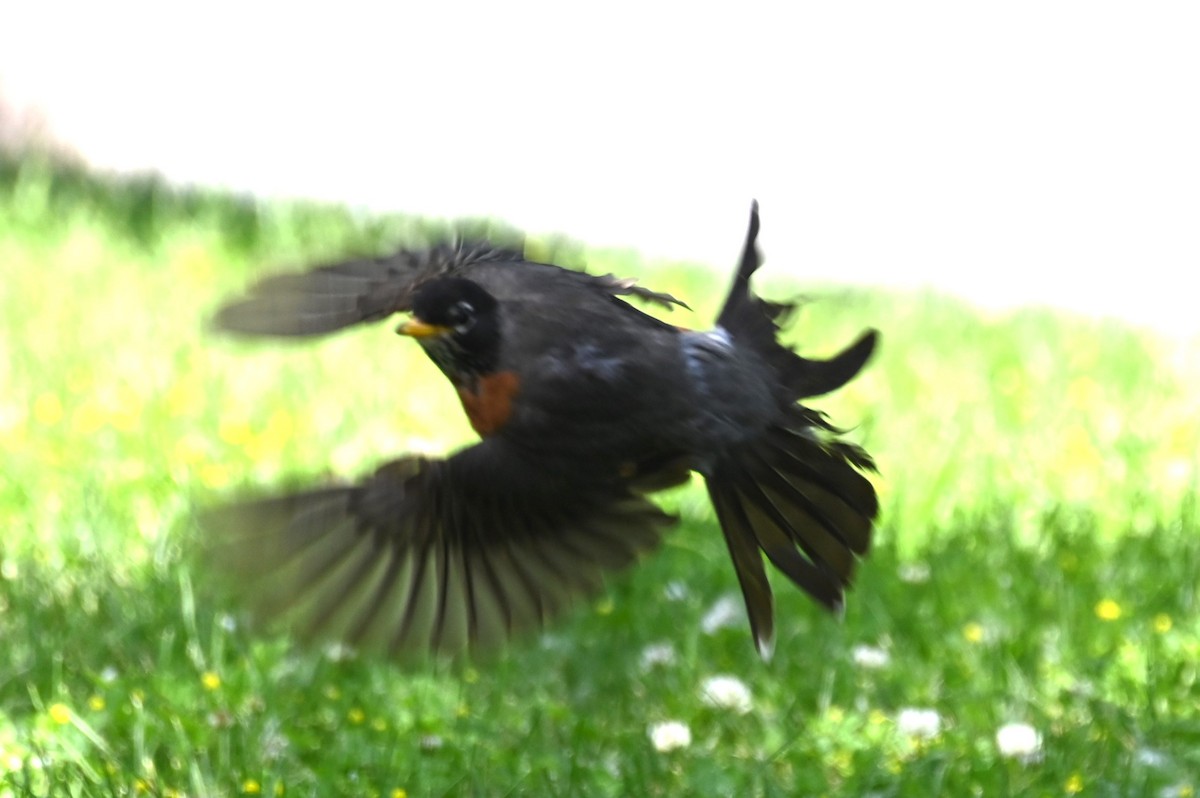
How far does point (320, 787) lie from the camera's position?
317 centimetres

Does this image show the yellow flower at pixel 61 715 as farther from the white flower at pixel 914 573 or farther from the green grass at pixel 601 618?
the white flower at pixel 914 573

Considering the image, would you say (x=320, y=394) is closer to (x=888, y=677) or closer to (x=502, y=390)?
(x=888, y=677)

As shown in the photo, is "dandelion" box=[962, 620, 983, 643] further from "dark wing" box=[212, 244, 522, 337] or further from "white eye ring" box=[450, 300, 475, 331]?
"white eye ring" box=[450, 300, 475, 331]

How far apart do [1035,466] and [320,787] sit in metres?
3.22

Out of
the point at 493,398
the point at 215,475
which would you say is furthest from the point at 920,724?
the point at 215,475

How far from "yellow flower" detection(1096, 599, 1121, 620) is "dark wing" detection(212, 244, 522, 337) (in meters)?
1.85

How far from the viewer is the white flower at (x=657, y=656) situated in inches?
161

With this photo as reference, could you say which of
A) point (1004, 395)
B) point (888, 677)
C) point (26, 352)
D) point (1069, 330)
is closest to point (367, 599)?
point (888, 677)

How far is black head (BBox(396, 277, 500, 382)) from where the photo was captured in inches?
113

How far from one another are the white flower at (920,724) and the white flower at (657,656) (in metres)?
0.68

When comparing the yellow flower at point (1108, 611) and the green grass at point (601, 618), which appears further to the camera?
the yellow flower at point (1108, 611)

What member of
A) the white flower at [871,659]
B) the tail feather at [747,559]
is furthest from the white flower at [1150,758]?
the tail feather at [747,559]

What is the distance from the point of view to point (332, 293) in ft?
11.5

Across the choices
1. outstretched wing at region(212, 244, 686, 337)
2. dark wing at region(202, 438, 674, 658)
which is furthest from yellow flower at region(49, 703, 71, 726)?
outstretched wing at region(212, 244, 686, 337)
